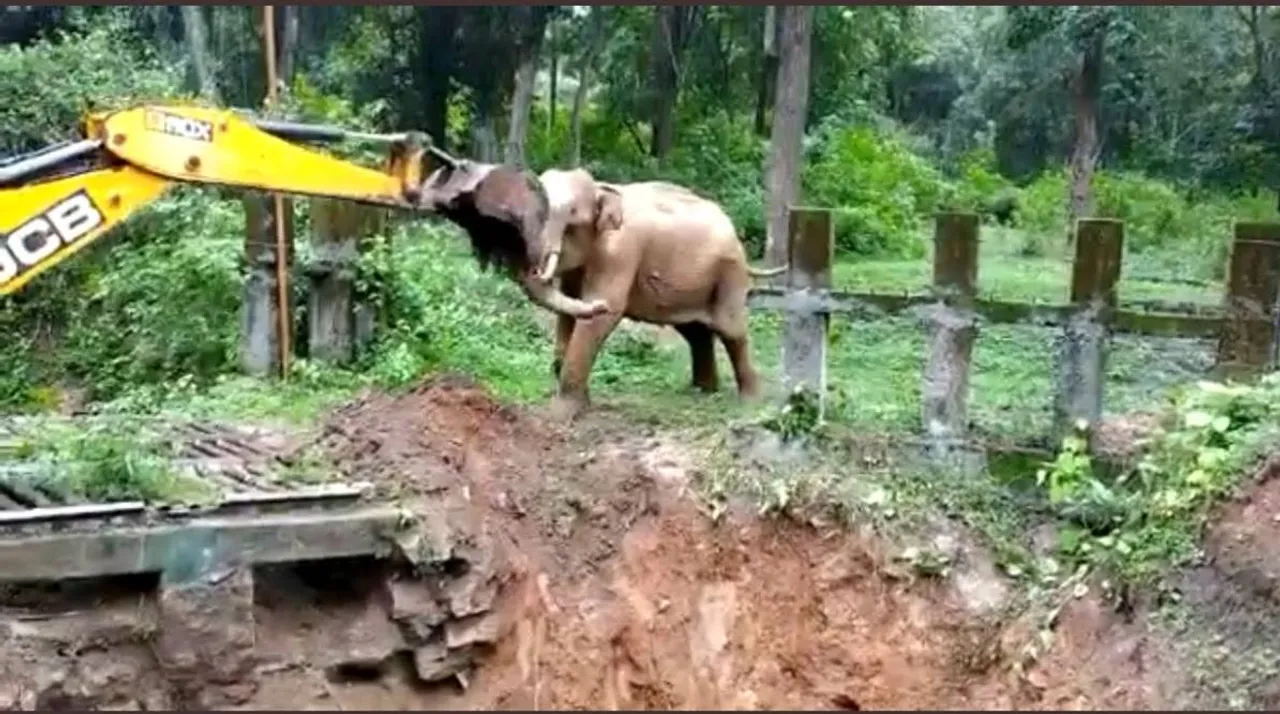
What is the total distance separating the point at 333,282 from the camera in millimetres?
9930

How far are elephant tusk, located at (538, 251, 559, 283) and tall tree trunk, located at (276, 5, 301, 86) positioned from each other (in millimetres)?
13293

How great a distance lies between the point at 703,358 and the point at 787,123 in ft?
21.1

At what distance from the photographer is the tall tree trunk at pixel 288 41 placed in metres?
20.7

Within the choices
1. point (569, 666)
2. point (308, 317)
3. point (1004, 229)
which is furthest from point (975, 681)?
point (1004, 229)

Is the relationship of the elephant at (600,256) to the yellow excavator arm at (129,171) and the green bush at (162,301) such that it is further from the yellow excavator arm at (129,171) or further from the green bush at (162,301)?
the green bush at (162,301)

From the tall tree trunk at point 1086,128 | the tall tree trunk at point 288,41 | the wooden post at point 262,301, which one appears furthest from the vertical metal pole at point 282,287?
the tall tree trunk at point 1086,128

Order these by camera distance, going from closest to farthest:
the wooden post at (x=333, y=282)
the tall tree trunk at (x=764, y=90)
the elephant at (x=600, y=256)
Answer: the elephant at (x=600, y=256) < the wooden post at (x=333, y=282) < the tall tree trunk at (x=764, y=90)

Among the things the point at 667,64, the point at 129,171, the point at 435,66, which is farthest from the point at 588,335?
the point at 667,64

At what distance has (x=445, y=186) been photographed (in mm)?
7145

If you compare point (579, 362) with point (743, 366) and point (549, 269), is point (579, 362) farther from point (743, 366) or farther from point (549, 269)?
point (743, 366)

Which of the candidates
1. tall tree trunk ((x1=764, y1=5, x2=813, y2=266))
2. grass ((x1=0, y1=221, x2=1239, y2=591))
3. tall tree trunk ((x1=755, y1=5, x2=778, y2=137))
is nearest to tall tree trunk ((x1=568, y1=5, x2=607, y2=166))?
tall tree trunk ((x1=755, y1=5, x2=778, y2=137))

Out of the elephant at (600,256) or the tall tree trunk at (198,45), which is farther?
the tall tree trunk at (198,45)

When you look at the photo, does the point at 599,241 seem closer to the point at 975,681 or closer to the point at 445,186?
the point at 445,186

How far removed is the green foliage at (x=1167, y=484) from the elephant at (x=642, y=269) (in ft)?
6.89
